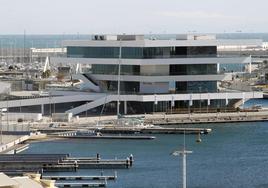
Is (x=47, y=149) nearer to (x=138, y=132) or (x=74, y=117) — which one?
(x=138, y=132)

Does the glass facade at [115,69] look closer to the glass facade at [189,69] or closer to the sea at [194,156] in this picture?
the glass facade at [189,69]

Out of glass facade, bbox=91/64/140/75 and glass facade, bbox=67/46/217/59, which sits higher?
glass facade, bbox=67/46/217/59

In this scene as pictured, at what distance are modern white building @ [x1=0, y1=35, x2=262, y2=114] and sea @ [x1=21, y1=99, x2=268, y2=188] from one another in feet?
18.0

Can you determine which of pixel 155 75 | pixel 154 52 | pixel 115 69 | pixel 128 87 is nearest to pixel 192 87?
pixel 155 75

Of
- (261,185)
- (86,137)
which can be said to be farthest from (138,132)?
(261,185)

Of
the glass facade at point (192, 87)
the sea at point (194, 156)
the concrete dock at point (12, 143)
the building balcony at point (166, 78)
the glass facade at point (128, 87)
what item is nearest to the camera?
the sea at point (194, 156)

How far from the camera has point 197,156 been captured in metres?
50.4

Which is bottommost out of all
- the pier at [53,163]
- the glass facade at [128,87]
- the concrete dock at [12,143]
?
the pier at [53,163]

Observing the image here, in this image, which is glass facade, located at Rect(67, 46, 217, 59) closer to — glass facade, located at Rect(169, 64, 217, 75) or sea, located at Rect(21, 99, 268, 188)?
glass facade, located at Rect(169, 64, 217, 75)

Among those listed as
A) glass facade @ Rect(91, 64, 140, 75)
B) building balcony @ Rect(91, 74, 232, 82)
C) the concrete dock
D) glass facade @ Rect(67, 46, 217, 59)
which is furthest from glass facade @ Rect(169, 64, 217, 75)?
the concrete dock

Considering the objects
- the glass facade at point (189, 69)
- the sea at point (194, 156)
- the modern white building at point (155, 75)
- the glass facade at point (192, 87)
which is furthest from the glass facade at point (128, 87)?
the sea at point (194, 156)

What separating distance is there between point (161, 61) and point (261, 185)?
1180 inches

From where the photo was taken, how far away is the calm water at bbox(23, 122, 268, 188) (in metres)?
42.5

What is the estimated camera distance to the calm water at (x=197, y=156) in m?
42.5
